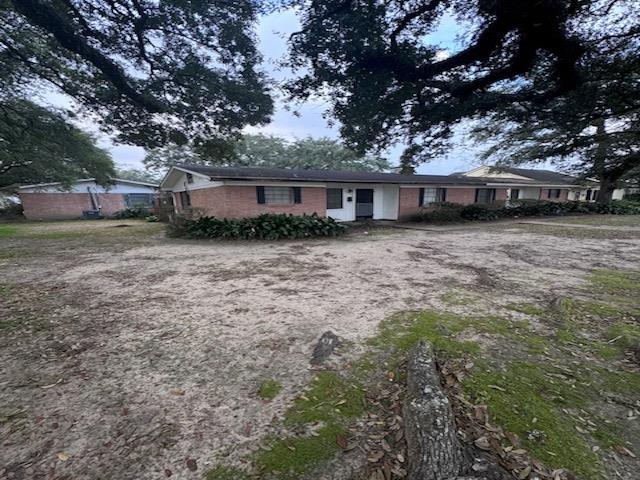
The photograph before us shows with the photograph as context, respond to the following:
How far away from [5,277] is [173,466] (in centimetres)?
740

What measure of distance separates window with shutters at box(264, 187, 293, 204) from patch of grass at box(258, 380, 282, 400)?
11.2m

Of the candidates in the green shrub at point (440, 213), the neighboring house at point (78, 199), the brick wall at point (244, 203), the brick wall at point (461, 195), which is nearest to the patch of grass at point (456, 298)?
the brick wall at point (244, 203)

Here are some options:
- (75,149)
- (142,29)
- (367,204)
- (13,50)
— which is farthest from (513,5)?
(75,149)

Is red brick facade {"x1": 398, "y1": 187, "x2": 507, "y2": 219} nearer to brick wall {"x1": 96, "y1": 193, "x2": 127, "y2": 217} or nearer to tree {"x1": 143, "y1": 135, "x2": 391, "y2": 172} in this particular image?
tree {"x1": 143, "y1": 135, "x2": 391, "y2": 172}

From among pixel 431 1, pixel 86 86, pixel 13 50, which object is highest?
pixel 13 50

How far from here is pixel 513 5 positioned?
2.89 meters

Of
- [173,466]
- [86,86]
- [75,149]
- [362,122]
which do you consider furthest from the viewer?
[75,149]

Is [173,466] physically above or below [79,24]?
below

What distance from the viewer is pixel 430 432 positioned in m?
1.92

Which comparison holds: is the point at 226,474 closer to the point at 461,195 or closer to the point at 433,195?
the point at 433,195

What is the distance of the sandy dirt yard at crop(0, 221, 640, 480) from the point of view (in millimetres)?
2123

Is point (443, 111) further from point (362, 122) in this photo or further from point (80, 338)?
point (80, 338)

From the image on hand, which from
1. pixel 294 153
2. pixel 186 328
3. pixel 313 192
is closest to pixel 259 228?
pixel 313 192

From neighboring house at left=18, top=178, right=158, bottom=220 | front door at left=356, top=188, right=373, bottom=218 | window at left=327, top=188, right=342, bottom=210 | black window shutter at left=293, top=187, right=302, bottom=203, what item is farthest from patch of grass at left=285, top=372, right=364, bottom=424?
neighboring house at left=18, top=178, right=158, bottom=220
